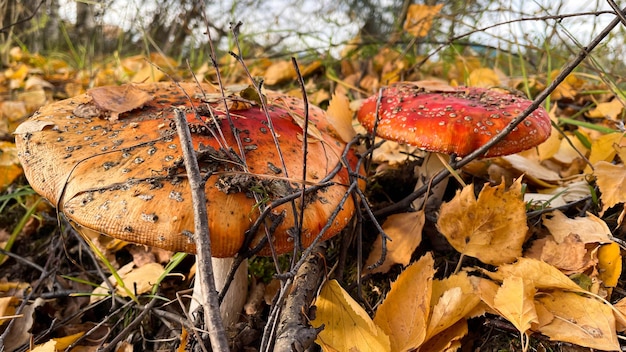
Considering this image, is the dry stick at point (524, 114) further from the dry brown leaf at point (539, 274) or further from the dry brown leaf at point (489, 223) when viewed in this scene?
the dry brown leaf at point (539, 274)

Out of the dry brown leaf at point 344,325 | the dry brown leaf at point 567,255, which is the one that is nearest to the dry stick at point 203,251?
the dry brown leaf at point 344,325

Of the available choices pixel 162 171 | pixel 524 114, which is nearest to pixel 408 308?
pixel 524 114

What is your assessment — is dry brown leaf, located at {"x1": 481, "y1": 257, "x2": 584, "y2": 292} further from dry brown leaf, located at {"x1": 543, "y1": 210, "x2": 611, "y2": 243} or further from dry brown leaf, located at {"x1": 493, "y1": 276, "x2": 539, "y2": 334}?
dry brown leaf, located at {"x1": 543, "y1": 210, "x2": 611, "y2": 243}

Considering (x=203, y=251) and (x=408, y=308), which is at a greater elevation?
(x=203, y=251)

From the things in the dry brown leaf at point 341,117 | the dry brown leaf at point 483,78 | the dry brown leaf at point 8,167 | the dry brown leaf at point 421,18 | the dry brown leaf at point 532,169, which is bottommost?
the dry brown leaf at point 8,167

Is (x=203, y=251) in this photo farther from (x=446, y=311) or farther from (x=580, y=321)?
(x=580, y=321)

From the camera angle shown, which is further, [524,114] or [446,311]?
[524,114]

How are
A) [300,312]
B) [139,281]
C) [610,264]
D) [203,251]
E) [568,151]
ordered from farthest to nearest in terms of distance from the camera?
1. [568,151]
2. [139,281]
3. [610,264]
4. [300,312]
5. [203,251]
